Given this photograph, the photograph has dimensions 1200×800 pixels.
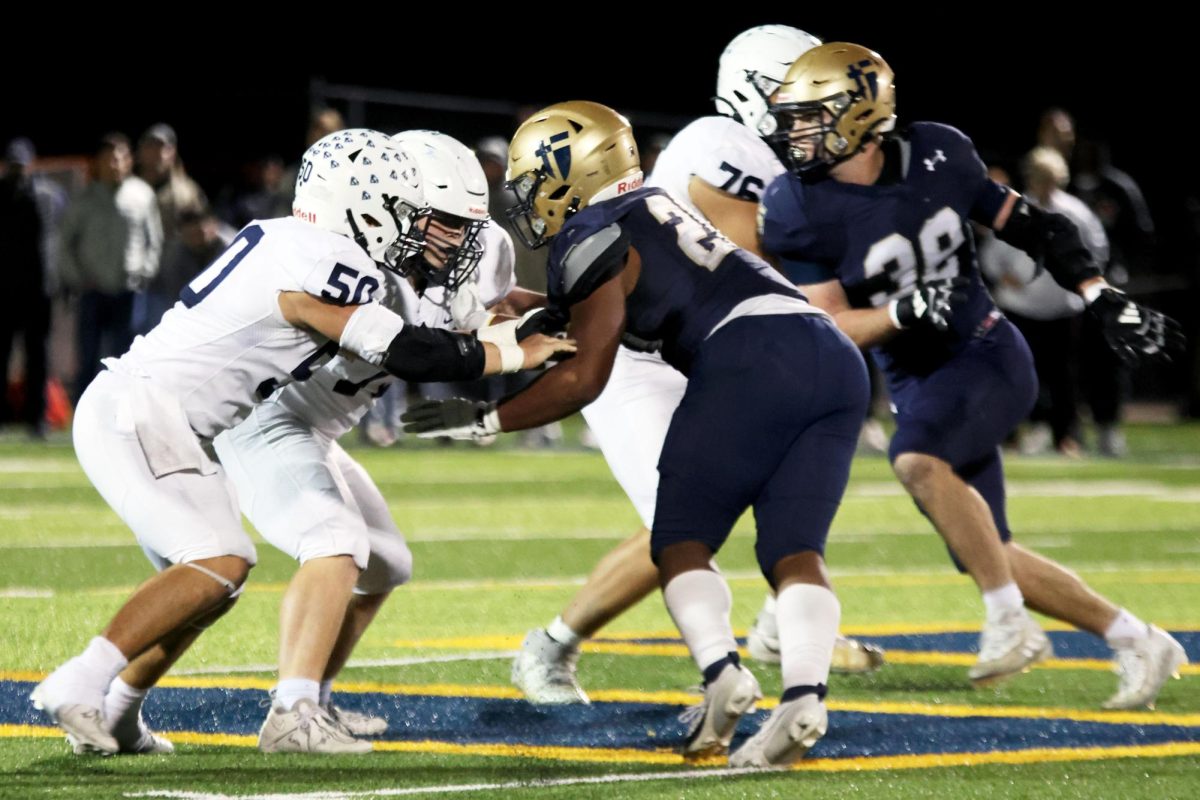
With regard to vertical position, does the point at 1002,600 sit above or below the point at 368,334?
below

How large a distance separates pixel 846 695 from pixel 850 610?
1.60 meters

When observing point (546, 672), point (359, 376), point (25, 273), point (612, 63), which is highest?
point (359, 376)

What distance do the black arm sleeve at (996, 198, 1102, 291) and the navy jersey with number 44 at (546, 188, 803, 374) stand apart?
1110 mm

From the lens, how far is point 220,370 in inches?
160

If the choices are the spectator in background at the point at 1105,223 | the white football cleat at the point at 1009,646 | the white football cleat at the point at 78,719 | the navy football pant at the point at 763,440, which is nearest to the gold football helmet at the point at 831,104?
the navy football pant at the point at 763,440

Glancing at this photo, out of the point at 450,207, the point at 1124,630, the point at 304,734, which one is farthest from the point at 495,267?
the point at 1124,630

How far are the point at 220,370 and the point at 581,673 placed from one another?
1.60 meters

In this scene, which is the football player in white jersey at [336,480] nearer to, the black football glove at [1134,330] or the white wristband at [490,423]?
the white wristband at [490,423]

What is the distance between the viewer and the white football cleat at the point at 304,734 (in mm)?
4016

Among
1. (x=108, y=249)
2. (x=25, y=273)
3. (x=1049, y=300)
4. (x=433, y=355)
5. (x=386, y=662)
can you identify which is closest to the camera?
(x=433, y=355)

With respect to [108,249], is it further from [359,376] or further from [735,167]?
[359,376]

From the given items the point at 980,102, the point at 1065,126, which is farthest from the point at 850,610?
the point at 980,102

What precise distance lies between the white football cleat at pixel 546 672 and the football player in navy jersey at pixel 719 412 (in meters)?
0.88

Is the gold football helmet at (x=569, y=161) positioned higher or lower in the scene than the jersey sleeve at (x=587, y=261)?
higher
